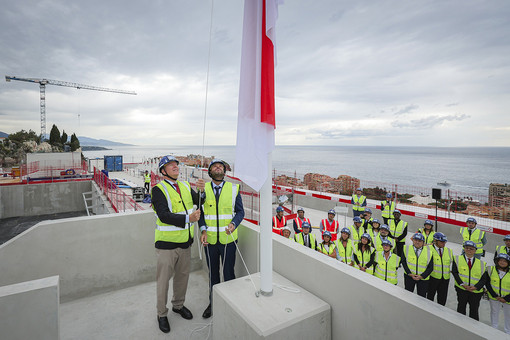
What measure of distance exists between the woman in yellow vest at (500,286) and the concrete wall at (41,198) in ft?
88.0

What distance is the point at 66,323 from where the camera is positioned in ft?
11.6

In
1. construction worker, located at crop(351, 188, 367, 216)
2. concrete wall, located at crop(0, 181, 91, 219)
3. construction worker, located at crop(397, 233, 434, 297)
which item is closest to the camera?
construction worker, located at crop(397, 233, 434, 297)

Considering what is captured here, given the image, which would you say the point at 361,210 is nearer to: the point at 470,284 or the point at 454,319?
the point at 470,284

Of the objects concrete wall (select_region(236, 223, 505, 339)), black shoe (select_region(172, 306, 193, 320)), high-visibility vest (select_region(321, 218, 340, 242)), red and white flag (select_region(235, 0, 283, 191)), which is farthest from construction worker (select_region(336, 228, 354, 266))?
red and white flag (select_region(235, 0, 283, 191))

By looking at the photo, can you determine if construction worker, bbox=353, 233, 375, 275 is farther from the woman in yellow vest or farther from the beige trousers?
the beige trousers

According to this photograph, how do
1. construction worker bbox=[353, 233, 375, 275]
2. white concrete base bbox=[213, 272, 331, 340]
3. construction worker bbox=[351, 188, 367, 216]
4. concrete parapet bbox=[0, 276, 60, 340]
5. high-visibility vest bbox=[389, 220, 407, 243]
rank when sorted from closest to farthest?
concrete parapet bbox=[0, 276, 60, 340], white concrete base bbox=[213, 272, 331, 340], construction worker bbox=[353, 233, 375, 275], high-visibility vest bbox=[389, 220, 407, 243], construction worker bbox=[351, 188, 367, 216]

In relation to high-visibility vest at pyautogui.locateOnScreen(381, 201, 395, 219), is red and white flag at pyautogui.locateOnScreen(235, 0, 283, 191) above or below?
above

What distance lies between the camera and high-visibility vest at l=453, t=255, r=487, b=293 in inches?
163

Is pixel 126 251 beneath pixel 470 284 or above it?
above

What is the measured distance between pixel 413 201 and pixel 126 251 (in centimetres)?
1417

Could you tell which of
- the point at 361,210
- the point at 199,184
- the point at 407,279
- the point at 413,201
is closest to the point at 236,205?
the point at 199,184

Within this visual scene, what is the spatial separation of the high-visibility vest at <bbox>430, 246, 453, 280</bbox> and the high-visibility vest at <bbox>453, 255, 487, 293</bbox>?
160 millimetres

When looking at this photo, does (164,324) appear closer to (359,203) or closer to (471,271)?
(471,271)

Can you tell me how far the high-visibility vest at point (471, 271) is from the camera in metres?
4.14
